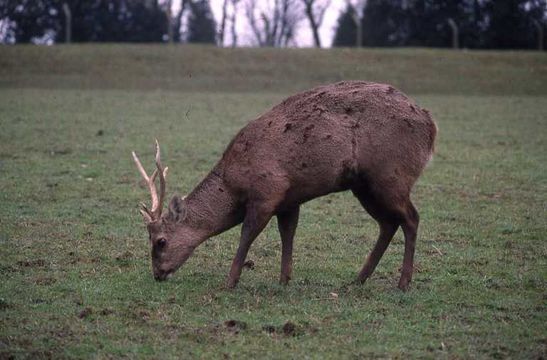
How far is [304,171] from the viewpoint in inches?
304

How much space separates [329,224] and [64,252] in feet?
11.5

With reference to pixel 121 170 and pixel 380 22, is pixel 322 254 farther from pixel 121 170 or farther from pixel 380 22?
pixel 380 22

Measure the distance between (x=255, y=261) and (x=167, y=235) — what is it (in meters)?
1.41

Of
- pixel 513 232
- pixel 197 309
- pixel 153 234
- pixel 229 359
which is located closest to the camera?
pixel 229 359

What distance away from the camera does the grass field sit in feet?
20.4

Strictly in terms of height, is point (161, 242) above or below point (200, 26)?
below

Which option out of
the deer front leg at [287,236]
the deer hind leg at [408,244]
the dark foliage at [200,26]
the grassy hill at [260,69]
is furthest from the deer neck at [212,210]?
the dark foliage at [200,26]

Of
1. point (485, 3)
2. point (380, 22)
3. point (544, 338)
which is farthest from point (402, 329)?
point (380, 22)

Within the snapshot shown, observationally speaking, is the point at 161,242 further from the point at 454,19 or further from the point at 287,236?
the point at 454,19

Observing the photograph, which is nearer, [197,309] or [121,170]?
[197,309]

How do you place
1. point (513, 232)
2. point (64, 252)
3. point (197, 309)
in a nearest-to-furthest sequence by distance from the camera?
point (197, 309)
point (64, 252)
point (513, 232)

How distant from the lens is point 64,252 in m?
9.03

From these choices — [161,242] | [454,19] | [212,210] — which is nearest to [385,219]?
[212,210]

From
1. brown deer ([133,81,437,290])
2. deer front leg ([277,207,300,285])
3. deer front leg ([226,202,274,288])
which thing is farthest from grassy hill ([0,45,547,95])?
deer front leg ([226,202,274,288])
